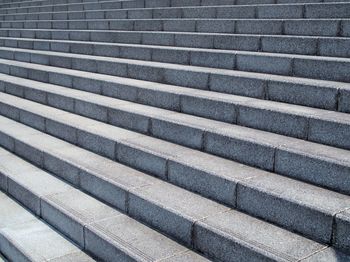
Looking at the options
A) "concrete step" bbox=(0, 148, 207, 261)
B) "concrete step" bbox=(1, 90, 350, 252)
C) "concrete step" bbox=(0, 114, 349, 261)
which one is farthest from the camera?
"concrete step" bbox=(0, 148, 207, 261)

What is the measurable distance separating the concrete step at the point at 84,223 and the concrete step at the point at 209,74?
1931mm

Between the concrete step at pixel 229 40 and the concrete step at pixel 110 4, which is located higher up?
the concrete step at pixel 110 4

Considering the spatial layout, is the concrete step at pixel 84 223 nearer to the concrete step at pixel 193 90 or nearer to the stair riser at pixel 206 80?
the stair riser at pixel 206 80

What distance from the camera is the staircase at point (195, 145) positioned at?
10.4 feet

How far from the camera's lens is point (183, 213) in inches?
134

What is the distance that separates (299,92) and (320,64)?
456mm

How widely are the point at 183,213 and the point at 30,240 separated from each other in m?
1.47

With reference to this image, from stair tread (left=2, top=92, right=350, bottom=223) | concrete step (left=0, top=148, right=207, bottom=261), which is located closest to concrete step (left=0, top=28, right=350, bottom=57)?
stair tread (left=2, top=92, right=350, bottom=223)

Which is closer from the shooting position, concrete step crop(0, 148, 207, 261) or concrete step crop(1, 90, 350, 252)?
concrete step crop(1, 90, 350, 252)

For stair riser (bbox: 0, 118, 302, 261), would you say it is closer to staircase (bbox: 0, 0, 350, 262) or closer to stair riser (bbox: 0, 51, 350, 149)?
staircase (bbox: 0, 0, 350, 262)

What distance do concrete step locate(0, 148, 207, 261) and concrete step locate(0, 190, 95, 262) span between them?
10mm

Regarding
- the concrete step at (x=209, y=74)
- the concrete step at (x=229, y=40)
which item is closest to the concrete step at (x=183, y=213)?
the concrete step at (x=209, y=74)

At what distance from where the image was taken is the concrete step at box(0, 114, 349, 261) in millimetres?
2885

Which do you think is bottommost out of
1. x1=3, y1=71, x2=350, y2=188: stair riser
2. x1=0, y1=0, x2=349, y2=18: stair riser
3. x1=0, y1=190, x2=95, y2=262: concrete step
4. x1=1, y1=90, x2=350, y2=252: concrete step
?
x1=0, y1=190, x2=95, y2=262: concrete step
